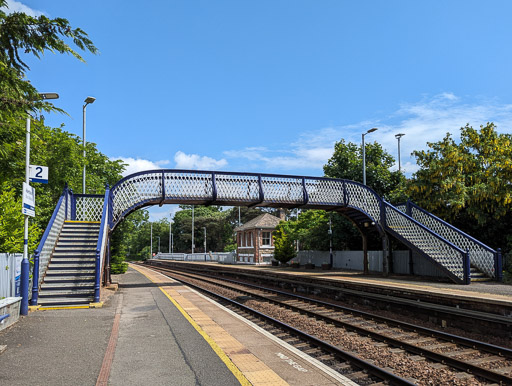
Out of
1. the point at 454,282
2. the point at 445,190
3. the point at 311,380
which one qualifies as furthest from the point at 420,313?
the point at 445,190

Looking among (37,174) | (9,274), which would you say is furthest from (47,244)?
(37,174)

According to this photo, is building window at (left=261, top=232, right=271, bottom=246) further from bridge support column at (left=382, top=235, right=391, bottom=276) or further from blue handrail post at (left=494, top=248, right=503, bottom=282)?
blue handrail post at (left=494, top=248, right=503, bottom=282)

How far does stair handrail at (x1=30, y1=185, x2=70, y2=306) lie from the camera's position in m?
11.7

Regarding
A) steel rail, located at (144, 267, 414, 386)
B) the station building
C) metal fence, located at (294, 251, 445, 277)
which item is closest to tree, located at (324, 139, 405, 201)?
metal fence, located at (294, 251, 445, 277)

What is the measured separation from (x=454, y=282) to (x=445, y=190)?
607 cm

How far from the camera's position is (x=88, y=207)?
61.3 ft

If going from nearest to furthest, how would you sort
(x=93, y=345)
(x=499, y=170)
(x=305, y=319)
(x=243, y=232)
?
(x=93, y=345)
(x=305, y=319)
(x=499, y=170)
(x=243, y=232)

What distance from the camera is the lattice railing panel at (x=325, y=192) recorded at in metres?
22.1

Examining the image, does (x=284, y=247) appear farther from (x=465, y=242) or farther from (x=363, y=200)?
(x=465, y=242)

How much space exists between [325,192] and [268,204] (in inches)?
123

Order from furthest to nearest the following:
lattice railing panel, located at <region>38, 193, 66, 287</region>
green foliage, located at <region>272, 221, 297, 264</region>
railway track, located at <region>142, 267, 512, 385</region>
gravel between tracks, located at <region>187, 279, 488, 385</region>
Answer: green foliage, located at <region>272, 221, 297, 264</region>
lattice railing panel, located at <region>38, 193, 66, 287</region>
railway track, located at <region>142, 267, 512, 385</region>
gravel between tracks, located at <region>187, 279, 488, 385</region>

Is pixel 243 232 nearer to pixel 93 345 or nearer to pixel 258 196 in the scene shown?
pixel 258 196

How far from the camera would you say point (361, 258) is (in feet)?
95.0

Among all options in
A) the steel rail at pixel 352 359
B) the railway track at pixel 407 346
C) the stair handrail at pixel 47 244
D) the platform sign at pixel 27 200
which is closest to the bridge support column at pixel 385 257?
the railway track at pixel 407 346
